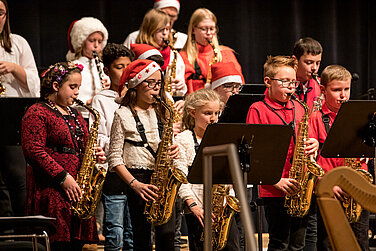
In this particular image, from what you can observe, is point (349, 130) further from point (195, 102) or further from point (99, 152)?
A: point (99, 152)

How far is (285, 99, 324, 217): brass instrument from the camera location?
410 centimetres

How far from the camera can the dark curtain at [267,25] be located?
6770 mm

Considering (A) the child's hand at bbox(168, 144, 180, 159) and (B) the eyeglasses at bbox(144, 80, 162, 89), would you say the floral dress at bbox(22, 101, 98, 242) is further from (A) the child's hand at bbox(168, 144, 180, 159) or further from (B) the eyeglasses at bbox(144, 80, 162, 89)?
(A) the child's hand at bbox(168, 144, 180, 159)

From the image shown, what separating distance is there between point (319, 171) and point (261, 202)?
68 centimetres

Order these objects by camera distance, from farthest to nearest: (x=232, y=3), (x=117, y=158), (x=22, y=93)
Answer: (x=232, y=3) < (x=22, y=93) < (x=117, y=158)

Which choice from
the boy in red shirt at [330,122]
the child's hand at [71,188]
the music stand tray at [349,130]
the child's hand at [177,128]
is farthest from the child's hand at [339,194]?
the child's hand at [71,188]

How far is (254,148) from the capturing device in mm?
3449

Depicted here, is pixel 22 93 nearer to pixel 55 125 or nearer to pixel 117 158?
pixel 55 125

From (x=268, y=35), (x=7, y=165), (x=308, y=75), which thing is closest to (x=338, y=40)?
(x=268, y=35)

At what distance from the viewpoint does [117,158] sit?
3.99m

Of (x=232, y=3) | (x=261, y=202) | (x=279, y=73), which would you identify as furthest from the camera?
(x=232, y=3)

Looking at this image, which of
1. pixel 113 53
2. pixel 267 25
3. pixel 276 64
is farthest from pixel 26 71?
pixel 267 25

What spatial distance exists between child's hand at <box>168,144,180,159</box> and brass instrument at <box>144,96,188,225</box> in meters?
0.05

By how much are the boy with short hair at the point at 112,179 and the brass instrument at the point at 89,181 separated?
255 mm
